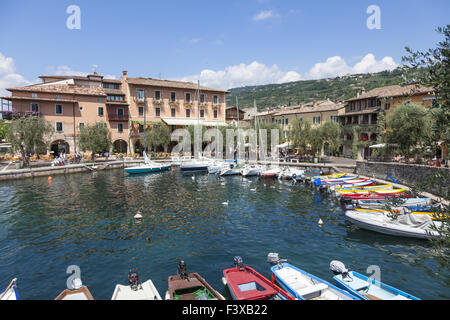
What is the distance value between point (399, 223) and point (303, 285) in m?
9.50

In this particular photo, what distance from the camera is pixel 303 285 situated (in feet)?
31.7

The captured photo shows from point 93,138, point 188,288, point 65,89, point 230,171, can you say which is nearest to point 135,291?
point 188,288

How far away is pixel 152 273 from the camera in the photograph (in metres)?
11.7

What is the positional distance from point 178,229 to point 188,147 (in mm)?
36977

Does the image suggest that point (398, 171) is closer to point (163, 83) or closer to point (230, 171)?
point (230, 171)

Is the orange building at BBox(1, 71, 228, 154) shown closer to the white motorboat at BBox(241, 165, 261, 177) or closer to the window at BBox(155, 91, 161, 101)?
the window at BBox(155, 91, 161, 101)

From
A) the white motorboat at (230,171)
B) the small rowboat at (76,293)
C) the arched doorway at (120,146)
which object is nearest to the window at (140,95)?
the arched doorway at (120,146)

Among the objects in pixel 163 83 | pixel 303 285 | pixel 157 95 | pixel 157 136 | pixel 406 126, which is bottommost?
pixel 303 285

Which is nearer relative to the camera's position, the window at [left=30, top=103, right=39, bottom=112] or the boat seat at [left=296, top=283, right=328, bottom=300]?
the boat seat at [left=296, top=283, right=328, bottom=300]

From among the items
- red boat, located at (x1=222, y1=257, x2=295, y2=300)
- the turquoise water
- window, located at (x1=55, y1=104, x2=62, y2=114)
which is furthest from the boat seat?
window, located at (x1=55, y1=104, x2=62, y2=114)

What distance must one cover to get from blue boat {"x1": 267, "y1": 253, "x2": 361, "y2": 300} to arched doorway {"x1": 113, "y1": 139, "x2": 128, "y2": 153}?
160ft

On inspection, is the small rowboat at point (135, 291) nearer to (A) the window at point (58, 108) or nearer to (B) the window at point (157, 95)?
(A) the window at point (58, 108)

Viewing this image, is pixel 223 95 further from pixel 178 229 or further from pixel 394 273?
pixel 394 273

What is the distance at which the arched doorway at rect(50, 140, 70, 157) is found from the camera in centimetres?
4828
